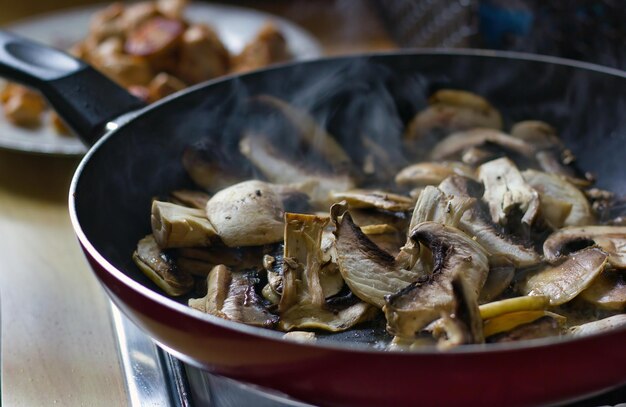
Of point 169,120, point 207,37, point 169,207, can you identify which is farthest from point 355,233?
point 207,37

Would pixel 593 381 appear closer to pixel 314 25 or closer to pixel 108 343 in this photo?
pixel 108 343

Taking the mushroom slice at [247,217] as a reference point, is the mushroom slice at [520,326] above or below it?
above

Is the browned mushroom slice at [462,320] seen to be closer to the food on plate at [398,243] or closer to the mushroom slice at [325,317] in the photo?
the food on plate at [398,243]

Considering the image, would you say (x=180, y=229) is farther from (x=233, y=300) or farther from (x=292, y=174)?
(x=292, y=174)

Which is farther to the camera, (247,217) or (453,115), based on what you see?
(453,115)

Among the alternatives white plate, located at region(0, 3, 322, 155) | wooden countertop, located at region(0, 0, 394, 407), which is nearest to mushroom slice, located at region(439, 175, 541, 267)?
wooden countertop, located at region(0, 0, 394, 407)

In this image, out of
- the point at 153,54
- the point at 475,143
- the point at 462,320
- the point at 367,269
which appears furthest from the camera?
the point at 153,54

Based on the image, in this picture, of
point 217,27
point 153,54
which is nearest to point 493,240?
point 153,54

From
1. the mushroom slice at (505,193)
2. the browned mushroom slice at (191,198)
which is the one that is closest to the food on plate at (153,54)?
the browned mushroom slice at (191,198)
